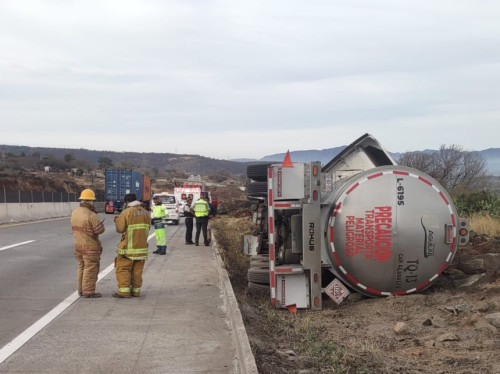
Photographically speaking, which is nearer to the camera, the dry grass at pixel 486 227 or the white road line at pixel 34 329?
the white road line at pixel 34 329

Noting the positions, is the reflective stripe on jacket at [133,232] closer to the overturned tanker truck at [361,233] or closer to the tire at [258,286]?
the tire at [258,286]

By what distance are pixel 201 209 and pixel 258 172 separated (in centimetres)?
903

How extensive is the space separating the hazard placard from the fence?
82.0 feet

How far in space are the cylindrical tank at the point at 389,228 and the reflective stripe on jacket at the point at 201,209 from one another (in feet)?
35.9

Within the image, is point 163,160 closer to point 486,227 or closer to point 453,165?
point 453,165

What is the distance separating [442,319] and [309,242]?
195cm

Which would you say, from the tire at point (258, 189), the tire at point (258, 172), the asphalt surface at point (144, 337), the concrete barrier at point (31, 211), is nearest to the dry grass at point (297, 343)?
the asphalt surface at point (144, 337)

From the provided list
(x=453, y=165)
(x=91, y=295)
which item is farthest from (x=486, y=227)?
(x=453, y=165)

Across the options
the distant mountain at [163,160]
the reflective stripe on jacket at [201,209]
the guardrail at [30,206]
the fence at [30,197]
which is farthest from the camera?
the distant mountain at [163,160]

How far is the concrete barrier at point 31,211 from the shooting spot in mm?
29502

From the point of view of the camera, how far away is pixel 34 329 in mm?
7215

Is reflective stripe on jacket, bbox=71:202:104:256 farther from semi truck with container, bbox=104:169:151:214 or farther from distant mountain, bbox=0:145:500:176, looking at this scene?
distant mountain, bbox=0:145:500:176

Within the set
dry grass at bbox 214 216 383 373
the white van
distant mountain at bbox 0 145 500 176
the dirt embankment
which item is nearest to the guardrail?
the white van

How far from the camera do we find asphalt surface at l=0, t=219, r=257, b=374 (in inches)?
230
